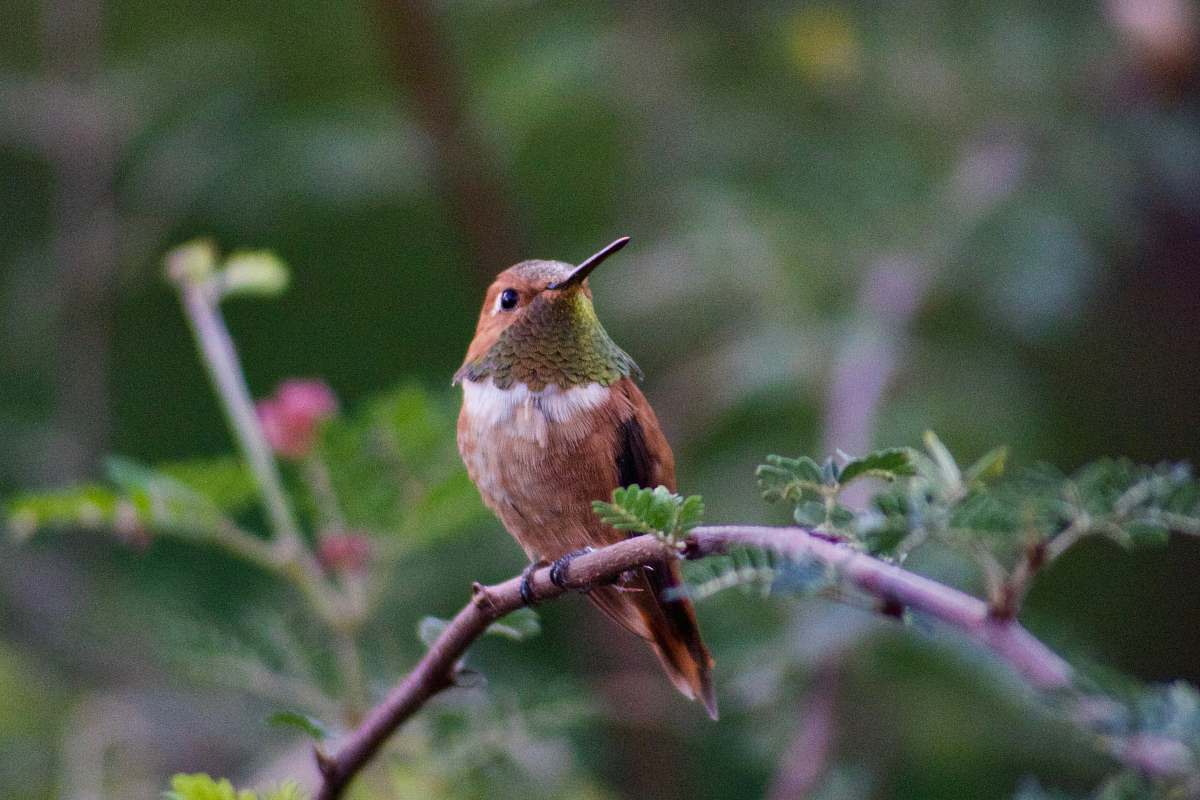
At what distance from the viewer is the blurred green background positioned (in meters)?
3.23

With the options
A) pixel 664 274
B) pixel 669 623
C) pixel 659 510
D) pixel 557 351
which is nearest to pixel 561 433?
pixel 557 351

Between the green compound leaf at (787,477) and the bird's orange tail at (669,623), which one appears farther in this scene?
the bird's orange tail at (669,623)

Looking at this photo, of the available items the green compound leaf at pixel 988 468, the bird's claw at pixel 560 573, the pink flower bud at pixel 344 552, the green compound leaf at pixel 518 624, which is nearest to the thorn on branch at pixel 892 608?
the green compound leaf at pixel 988 468

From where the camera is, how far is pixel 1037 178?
140 inches

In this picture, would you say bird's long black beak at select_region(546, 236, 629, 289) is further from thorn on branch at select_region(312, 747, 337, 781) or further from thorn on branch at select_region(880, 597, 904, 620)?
thorn on branch at select_region(312, 747, 337, 781)

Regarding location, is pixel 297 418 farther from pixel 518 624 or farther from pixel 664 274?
pixel 664 274

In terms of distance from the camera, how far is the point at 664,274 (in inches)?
152

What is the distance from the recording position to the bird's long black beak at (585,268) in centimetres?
103

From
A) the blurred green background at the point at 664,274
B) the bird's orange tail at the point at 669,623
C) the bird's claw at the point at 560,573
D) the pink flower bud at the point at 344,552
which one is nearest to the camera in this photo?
the bird's claw at the point at 560,573

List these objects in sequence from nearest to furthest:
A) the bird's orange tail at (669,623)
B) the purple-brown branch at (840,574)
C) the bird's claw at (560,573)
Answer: the purple-brown branch at (840,574), the bird's claw at (560,573), the bird's orange tail at (669,623)

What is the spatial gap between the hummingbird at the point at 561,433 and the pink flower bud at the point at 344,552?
275mm

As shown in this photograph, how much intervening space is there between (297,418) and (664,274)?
7.25 feet

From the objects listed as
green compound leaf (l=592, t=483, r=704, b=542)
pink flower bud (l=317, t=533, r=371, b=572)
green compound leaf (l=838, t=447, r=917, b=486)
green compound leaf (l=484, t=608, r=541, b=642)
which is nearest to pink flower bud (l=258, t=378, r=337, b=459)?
pink flower bud (l=317, t=533, r=371, b=572)

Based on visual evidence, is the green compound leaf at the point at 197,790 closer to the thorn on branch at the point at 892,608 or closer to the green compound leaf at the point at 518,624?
the green compound leaf at the point at 518,624
